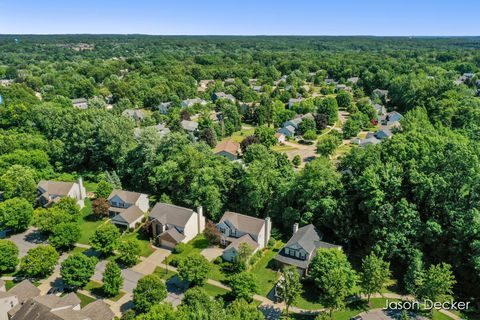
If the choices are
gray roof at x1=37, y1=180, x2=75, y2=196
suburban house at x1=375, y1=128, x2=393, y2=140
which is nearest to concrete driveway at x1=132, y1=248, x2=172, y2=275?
gray roof at x1=37, y1=180, x2=75, y2=196

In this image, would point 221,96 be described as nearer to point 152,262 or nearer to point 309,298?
A: point 152,262

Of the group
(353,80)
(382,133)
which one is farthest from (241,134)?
(353,80)

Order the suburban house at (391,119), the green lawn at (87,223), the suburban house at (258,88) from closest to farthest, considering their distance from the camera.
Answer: the green lawn at (87,223) → the suburban house at (391,119) → the suburban house at (258,88)

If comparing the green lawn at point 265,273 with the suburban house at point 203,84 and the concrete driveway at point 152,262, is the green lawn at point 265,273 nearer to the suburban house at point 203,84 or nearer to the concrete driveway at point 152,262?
the concrete driveway at point 152,262

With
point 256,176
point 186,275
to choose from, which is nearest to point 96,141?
point 256,176

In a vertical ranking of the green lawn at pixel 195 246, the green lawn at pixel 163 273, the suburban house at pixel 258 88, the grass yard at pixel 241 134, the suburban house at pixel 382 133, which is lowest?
the green lawn at pixel 163 273

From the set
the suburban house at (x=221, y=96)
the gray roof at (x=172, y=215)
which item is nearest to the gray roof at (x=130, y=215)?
the gray roof at (x=172, y=215)

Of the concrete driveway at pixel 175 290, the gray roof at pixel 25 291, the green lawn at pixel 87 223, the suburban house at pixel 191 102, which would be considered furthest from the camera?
the suburban house at pixel 191 102

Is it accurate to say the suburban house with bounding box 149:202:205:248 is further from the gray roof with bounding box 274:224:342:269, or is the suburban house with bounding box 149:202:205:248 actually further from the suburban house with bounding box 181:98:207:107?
the suburban house with bounding box 181:98:207:107

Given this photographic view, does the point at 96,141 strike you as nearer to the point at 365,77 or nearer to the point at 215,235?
the point at 215,235
